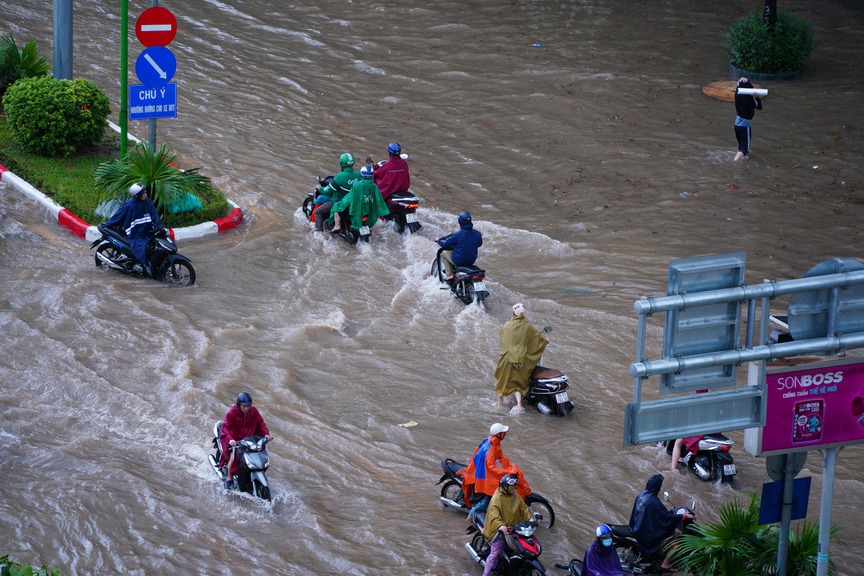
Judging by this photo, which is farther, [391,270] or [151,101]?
[391,270]

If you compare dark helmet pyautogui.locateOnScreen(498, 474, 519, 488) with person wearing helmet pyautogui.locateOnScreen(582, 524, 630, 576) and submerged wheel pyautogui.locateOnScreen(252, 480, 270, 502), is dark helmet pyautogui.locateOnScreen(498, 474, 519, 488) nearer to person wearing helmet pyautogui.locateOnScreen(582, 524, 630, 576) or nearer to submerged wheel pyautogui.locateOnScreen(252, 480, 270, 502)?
person wearing helmet pyautogui.locateOnScreen(582, 524, 630, 576)

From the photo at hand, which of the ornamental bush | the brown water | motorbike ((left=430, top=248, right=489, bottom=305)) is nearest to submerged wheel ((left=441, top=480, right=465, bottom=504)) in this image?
the brown water

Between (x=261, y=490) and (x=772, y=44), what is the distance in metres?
18.1

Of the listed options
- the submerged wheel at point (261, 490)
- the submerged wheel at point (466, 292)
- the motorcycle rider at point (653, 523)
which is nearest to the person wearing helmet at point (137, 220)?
the submerged wheel at point (466, 292)

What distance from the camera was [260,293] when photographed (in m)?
14.5

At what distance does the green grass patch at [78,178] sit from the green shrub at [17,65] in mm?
1200

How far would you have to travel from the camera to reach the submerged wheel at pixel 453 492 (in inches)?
398

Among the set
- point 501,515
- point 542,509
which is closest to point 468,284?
point 542,509

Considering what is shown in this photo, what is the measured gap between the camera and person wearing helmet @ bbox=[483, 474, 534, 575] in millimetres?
9039

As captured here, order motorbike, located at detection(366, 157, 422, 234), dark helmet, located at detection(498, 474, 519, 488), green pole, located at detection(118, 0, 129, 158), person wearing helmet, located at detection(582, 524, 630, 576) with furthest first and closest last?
motorbike, located at detection(366, 157, 422, 234)
green pole, located at detection(118, 0, 129, 158)
dark helmet, located at detection(498, 474, 519, 488)
person wearing helmet, located at detection(582, 524, 630, 576)

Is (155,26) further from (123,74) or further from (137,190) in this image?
(137,190)

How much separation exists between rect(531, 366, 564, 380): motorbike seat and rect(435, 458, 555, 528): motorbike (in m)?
1.97

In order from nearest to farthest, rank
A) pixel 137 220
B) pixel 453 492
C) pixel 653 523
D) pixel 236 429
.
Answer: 1. pixel 653 523
2. pixel 236 429
3. pixel 453 492
4. pixel 137 220

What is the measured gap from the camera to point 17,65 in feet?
62.4
